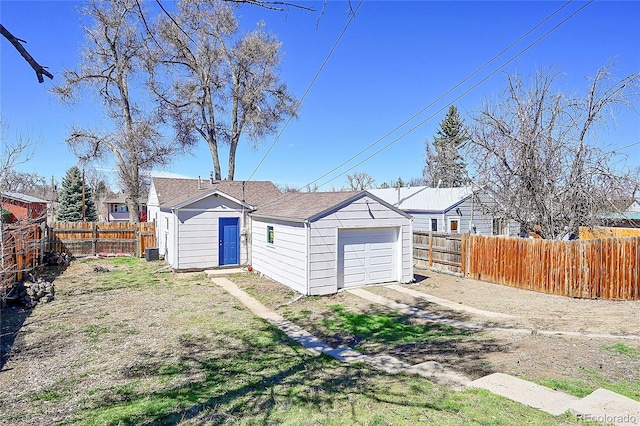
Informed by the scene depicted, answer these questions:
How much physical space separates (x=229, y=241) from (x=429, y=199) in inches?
563

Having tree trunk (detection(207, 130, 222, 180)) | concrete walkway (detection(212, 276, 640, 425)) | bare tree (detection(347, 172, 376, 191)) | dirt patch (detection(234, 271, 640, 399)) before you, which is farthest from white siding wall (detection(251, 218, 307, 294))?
bare tree (detection(347, 172, 376, 191))

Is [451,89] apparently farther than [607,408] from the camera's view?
Yes

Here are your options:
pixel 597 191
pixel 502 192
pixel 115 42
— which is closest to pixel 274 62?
pixel 115 42

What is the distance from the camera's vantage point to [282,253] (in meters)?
12.6

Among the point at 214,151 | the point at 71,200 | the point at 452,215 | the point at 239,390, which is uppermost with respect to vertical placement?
the point at 214,151

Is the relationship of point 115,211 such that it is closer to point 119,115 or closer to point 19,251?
point 119,115

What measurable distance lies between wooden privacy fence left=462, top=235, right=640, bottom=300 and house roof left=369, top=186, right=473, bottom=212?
10.2m

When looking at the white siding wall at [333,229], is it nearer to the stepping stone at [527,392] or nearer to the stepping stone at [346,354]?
the stepping stone at [346,354]

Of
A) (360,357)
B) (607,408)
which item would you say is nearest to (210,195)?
(360,357)

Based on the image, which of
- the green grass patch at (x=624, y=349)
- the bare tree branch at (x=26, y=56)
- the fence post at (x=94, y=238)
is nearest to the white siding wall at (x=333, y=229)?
the green grass patch at (x=624, y=349)

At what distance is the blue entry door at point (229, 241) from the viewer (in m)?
15.9

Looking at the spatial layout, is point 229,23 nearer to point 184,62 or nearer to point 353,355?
point 184,62

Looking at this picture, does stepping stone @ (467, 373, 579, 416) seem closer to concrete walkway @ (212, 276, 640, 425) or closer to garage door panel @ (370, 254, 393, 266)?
concrete walkway @ (212, 276, 640, 425)

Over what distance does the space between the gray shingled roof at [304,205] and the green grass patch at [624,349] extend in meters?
7.08
